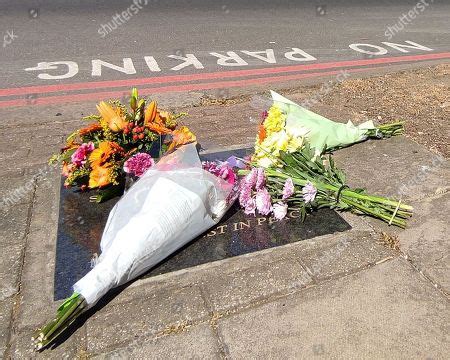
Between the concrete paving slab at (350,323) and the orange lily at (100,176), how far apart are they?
121 cm

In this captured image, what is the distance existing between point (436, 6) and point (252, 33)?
7.24 metres

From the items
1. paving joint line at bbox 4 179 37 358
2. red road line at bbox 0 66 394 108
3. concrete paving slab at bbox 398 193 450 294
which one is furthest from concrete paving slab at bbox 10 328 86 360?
A: red road line at bbox 0 66 394 108

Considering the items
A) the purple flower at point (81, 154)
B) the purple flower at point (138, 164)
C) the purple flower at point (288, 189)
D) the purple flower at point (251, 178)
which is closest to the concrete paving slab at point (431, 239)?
the purple flower at point (288, 189)

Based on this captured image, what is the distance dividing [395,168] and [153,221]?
1949 millimetres

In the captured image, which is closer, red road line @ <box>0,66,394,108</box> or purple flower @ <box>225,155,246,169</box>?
purple flower @ <box>225,155,246,169</box>

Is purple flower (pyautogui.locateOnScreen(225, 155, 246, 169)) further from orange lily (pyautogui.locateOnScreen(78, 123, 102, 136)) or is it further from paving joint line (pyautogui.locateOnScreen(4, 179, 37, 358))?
paving joint line (pyautogui.locateOnScreen(4, 179, 37, 358))

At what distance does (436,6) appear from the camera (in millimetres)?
12859

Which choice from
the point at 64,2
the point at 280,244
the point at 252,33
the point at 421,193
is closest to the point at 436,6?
the point at 252,33

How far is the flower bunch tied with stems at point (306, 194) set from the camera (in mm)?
2768

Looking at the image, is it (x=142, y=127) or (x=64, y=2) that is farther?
(x=64, y=2)

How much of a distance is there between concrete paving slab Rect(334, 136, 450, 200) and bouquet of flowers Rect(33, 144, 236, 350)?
3.54 feet

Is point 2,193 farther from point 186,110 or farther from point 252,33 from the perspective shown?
point 252,33

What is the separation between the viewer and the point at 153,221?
2355 millimetres

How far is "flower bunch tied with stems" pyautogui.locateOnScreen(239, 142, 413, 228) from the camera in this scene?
277 cm
